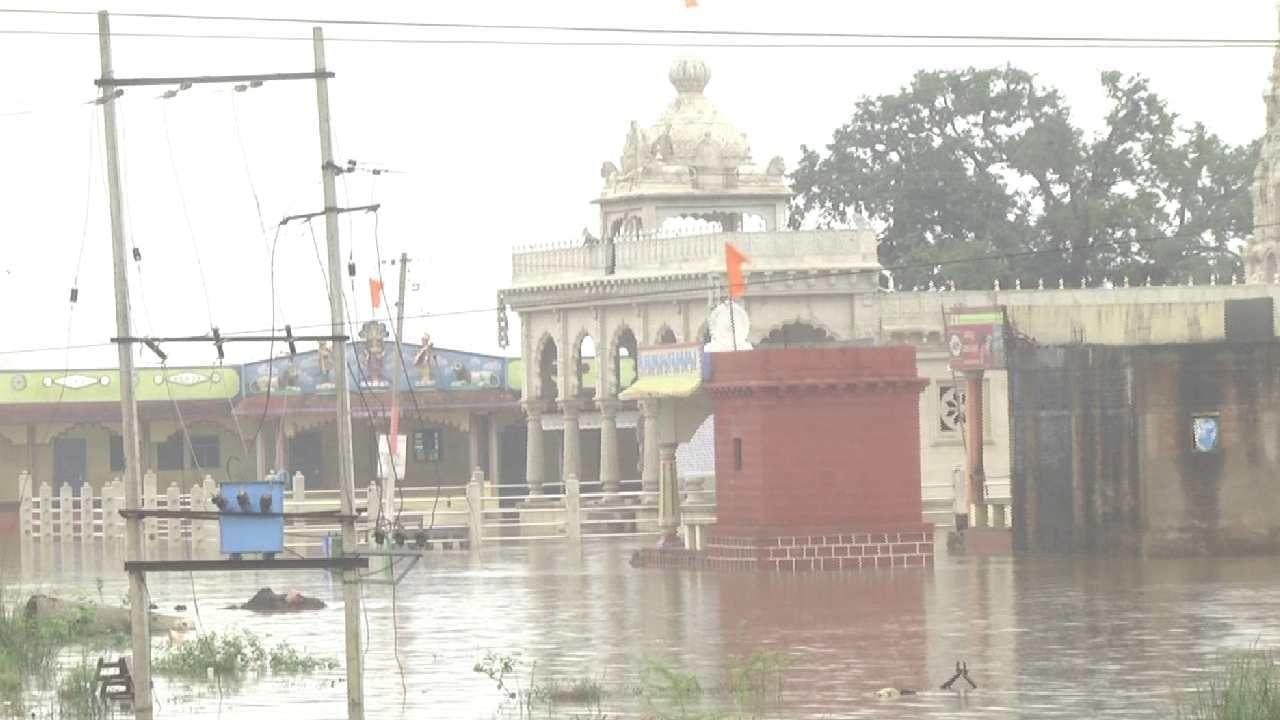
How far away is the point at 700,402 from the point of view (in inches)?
2226

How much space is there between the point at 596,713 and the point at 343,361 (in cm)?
381

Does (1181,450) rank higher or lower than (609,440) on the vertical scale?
lower

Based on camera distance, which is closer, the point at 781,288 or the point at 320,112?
the point at 320,112

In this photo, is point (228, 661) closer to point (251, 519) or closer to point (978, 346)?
point (251, 519)

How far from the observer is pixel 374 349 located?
3135 inches

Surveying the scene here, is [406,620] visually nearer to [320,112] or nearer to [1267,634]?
[1267,634]

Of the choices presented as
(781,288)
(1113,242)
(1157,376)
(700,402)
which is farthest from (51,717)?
(1113,242)

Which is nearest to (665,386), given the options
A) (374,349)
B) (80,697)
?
(374,349)

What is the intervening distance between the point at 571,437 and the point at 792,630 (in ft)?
122

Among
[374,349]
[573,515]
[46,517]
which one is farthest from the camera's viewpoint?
[374,349]

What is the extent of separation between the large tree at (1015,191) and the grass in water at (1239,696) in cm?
5572

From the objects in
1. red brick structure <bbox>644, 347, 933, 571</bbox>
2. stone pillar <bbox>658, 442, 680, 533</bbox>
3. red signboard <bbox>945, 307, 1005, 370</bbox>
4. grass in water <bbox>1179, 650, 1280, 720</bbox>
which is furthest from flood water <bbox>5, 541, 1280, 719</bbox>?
red signboard <bbox>945, 307, 1005, 370</bbox>

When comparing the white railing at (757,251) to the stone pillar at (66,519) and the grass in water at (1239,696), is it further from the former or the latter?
the grass in water at (1239,696)

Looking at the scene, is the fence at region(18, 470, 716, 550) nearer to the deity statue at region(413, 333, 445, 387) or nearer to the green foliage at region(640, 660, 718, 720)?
the deity statue at region(413, 333, 445, 387)
